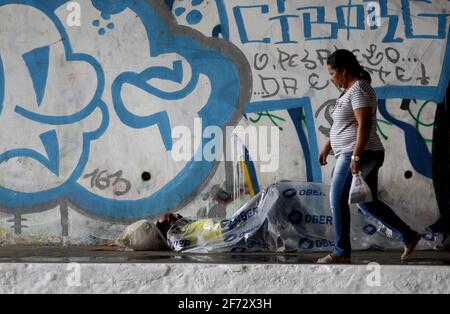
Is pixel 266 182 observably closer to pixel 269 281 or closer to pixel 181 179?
pixel 181 179

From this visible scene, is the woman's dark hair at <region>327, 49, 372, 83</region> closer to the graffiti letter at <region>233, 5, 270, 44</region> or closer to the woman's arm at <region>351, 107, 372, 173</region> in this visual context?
the woman's arm at <region>351, 107, 372, 173</region>

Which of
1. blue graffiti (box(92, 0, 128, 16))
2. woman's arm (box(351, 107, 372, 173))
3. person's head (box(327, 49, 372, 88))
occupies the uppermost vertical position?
blue graffiti (box(92, 0, 128, 16))

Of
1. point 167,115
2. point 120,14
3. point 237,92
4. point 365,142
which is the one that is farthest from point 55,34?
point 365,142

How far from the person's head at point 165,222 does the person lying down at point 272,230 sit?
0.06 m

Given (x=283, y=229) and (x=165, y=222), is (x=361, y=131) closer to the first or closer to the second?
(x=283, y=229)

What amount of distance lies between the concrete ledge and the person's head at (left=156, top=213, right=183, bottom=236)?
5.63 feet

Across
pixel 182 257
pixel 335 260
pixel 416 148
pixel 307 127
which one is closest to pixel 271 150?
pixel 307 127

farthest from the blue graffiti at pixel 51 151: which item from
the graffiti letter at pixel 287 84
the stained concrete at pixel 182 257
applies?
the graffiti letter at pixel 287 84

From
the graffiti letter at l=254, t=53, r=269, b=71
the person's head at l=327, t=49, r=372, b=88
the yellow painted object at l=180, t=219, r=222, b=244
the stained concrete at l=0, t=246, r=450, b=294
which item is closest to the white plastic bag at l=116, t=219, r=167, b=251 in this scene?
the yellow painted object at l=180, t=219, r=222, b=244

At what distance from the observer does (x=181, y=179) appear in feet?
24.5

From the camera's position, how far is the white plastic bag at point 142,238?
684 centimetres

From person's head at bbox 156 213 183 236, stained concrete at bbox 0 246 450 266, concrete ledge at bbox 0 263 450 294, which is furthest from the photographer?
person's head at bbox 156 213 183 236

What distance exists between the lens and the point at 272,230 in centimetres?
668

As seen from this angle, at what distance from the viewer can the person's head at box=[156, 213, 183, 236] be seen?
710cm
